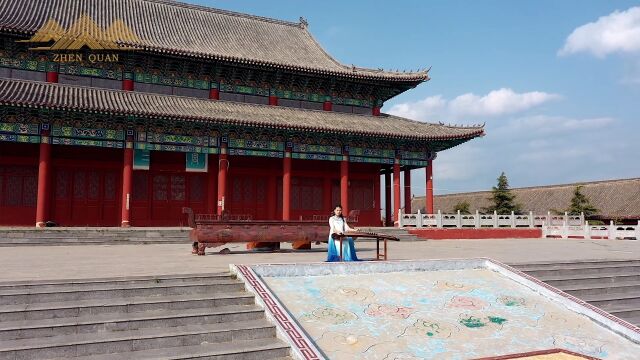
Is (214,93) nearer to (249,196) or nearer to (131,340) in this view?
(249,196)

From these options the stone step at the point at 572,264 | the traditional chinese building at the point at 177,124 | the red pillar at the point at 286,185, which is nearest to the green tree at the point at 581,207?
the traditional chinese building at the point at 177,124

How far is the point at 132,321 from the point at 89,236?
37.1ft

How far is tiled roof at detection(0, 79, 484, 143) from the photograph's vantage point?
16.7 m

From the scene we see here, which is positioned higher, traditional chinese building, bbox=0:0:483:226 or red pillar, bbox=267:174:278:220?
traditional chinese building, bbox=0:0:483:226

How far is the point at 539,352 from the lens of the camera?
6129mm

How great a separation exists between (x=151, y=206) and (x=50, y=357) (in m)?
15.7

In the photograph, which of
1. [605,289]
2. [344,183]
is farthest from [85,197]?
[605,289]

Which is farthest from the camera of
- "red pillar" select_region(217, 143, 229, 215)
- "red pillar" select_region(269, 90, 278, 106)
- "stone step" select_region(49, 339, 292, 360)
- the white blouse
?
"red pillar" select_region(269, 90, 278, 106)

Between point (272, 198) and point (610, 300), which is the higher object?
point (272, 198)

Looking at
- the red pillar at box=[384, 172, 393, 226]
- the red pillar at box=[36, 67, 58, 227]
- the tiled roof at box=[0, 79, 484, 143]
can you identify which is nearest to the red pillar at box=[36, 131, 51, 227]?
the red pillar at box=[36, 67, 58, 227]

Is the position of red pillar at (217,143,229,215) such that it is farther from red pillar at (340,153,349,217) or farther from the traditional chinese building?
red pillar at (340,153,349,217)

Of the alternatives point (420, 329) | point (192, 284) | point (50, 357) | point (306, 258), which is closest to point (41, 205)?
point (306, 258)

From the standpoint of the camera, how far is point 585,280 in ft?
30.7

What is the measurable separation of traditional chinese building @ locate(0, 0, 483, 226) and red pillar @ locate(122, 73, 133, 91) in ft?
0.14
